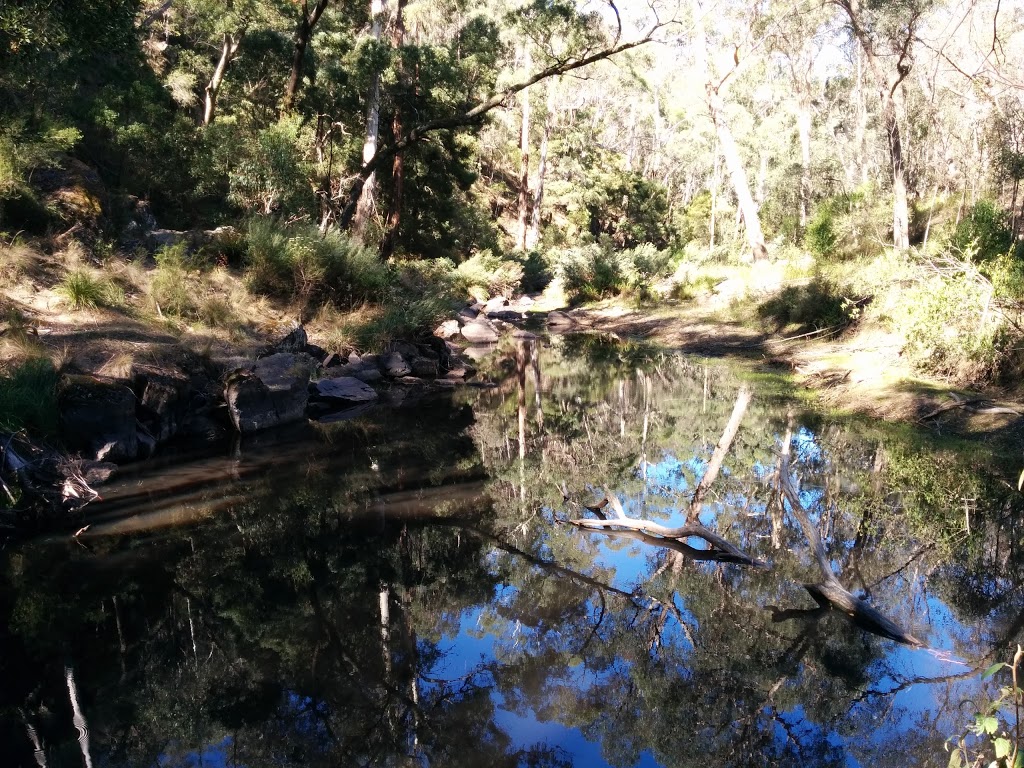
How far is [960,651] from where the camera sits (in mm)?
4363

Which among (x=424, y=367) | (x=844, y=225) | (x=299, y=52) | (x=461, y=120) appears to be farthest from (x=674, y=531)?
(x=844, y=225)

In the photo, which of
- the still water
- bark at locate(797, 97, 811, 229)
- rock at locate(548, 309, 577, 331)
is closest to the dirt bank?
the still water

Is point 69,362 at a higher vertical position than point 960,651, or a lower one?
higher

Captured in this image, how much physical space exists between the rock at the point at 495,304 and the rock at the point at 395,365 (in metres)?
A: 11.5

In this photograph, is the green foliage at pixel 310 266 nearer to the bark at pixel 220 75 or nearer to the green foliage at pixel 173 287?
the green foliage at pixel 173 287

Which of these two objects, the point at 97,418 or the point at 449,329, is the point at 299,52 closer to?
the point at 449,329

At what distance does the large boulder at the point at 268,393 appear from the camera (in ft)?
32.1

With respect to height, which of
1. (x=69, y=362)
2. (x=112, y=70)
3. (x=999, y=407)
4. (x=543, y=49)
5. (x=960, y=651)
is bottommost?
(x=960, y=651)

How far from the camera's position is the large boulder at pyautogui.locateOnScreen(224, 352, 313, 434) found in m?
9.80

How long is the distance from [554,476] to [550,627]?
327cm

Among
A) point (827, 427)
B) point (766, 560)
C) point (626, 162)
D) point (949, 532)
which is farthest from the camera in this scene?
point (626, 162)

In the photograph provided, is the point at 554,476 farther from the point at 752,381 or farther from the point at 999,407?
the point at 752,381

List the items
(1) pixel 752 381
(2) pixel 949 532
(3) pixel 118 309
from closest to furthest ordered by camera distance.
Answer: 1. (2) pixel 949 532
2. (3) pixel 118 309
3. (1) pixel 752 381

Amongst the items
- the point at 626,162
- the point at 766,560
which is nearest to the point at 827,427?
the point at 766,560
